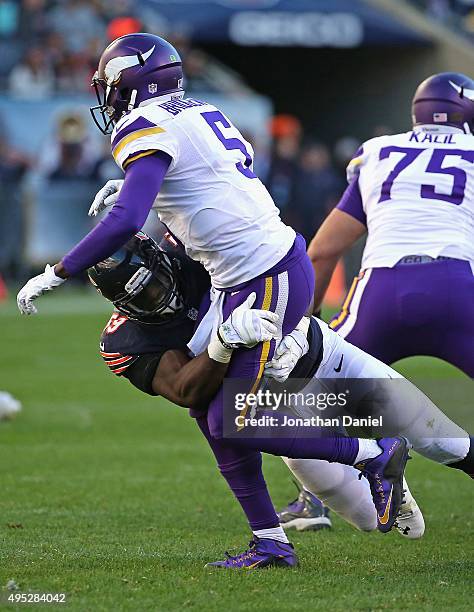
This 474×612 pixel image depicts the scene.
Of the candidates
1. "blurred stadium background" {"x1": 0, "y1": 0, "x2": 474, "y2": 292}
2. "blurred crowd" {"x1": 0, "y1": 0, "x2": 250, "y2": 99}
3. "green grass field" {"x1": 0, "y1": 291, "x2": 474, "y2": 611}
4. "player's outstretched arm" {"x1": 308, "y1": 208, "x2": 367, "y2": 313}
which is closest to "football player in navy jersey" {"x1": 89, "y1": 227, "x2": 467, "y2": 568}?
"green grass field" {"x1": 0, "y1": 291, "x2": 474, "y2": 611}

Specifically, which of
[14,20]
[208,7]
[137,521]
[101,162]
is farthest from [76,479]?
[208,7]

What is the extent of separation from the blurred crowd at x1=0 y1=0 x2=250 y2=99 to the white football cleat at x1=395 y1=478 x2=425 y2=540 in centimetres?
1304

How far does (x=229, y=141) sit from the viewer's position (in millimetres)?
4273

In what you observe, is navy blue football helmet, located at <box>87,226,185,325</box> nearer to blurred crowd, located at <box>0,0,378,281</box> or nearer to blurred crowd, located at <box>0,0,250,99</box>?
blurred crowd, located at <box>0,0,378,281</box>

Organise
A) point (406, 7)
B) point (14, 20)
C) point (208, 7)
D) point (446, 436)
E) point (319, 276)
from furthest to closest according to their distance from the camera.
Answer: point (406, 7) < point (208, 7) < point (14, 20) < point (319, 276) < point (446, 436)

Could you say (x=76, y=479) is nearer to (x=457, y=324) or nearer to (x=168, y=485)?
(x=168, y=485)

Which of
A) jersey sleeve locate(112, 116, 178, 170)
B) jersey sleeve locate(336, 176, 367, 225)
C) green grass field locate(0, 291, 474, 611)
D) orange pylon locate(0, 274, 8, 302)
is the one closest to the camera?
green grass field locate(0, 291, 474, 611)

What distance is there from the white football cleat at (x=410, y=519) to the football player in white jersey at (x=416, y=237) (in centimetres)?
24

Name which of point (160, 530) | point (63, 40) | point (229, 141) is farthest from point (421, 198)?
point (63, 40)

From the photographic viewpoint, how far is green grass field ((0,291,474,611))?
3.84 meters

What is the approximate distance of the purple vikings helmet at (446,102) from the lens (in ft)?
16.7

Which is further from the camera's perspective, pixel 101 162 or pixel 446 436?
pixel 101 162

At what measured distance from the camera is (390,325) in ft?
16.0

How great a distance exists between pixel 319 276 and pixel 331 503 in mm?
1062
